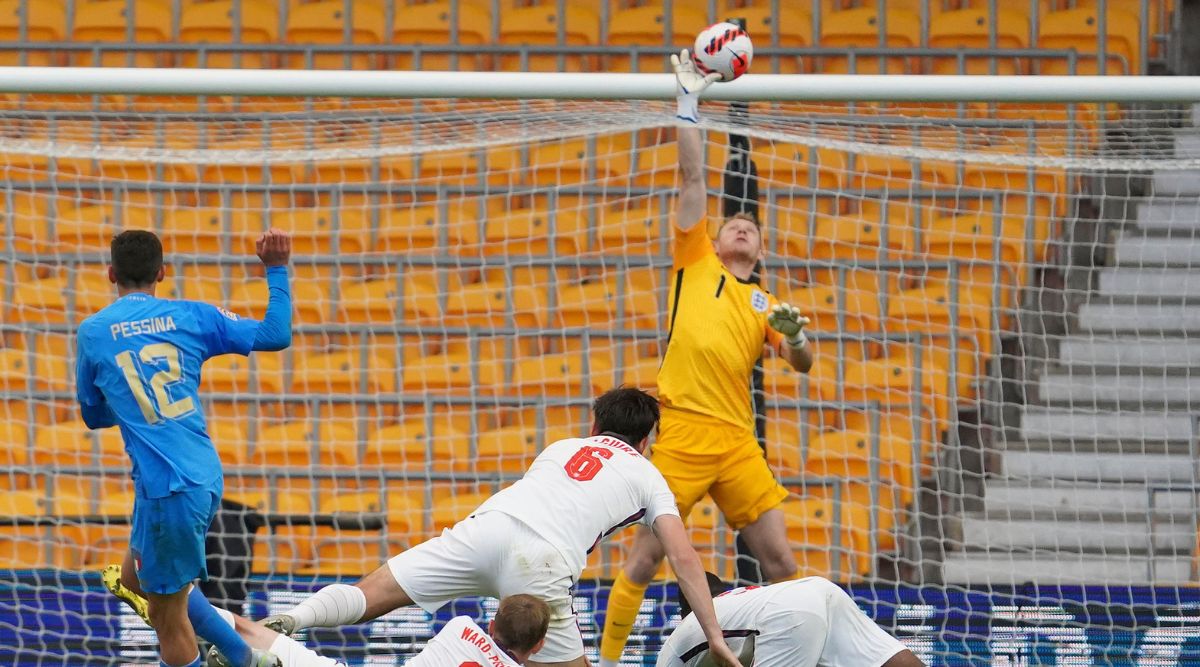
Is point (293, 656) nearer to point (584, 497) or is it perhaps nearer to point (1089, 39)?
point (584, 497)

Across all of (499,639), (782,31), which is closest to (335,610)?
(499,639)

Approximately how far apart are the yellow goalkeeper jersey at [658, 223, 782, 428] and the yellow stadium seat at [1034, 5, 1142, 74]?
148 inches

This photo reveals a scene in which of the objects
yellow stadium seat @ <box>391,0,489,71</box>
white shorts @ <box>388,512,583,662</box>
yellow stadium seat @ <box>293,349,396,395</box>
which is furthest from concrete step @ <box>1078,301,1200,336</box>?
white shorts @ <box>388,512,583,662</box>

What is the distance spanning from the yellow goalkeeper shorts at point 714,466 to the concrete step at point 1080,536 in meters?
2.05

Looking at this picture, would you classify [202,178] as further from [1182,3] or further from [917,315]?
[1182,3]

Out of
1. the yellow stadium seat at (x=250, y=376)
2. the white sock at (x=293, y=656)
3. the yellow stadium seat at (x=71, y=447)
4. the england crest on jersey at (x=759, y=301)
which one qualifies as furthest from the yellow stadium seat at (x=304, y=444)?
the white sock at (x=293, y=656)

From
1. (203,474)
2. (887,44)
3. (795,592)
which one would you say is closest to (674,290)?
(795,592)

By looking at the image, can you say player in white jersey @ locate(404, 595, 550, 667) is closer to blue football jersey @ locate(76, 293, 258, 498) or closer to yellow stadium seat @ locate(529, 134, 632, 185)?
blue football jersey @ locate(76, 293, 258, 498)

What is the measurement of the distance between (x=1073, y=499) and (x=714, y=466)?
2.86 metres

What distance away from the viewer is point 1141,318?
8516 mm

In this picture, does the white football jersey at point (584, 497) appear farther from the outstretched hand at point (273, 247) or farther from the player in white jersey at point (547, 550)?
the outstretched hand at point (273, 247)

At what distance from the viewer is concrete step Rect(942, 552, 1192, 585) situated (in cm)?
807

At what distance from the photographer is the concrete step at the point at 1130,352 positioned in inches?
325

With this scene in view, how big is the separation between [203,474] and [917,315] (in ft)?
14.9
